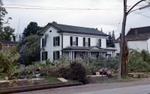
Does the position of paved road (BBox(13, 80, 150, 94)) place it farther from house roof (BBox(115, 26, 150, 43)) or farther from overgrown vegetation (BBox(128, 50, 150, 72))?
house roof (BBox(115, 26, 150, 43))

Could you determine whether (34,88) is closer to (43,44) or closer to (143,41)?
(43,44)

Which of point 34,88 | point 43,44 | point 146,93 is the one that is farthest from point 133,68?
point 43,44

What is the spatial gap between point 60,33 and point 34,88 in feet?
132

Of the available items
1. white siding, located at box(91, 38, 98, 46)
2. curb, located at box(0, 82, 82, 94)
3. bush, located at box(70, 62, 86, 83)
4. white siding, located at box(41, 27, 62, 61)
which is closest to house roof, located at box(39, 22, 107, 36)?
white siding, located at box(41, 27, 62, 61)

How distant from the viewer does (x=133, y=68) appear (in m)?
46.1

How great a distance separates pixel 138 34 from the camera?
3674 inches

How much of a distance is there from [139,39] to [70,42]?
73.8ft

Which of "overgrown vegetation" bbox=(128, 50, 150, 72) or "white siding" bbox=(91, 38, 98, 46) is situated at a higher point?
"white siding" bbox=(91, 38, 98, 46)

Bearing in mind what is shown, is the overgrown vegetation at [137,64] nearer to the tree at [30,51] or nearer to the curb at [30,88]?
the curb at [30,88]

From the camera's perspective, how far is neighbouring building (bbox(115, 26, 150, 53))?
8288 cm

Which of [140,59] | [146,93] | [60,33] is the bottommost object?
[146,93]

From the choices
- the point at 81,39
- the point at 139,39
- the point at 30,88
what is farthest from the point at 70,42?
the point at 30,88

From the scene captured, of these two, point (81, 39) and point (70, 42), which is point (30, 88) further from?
point (81, 39)

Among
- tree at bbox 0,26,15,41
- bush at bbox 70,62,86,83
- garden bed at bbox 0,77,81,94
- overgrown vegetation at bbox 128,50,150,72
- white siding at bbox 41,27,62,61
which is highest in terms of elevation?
white siding at bbox 41,27,62,61
